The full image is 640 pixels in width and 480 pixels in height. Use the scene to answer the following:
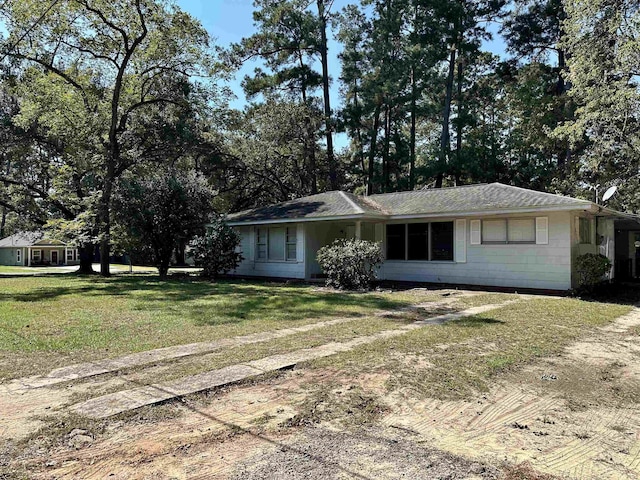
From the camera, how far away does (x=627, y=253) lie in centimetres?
1791

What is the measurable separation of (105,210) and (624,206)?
22.5 metres

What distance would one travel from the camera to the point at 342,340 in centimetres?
633

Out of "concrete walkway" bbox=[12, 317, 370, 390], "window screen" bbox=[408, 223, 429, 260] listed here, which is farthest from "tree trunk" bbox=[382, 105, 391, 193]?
"concrete walkway" bbox=[12, 317, 370, 390]

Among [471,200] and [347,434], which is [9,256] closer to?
→ [471,200]

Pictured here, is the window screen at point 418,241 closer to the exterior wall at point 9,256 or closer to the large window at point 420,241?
the large window at point 420,241

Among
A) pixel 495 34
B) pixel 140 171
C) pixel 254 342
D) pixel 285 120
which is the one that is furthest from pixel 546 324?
pixel 495 34

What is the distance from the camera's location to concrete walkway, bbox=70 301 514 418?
147 inches

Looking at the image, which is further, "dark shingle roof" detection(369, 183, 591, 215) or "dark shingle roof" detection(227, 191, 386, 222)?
"dark shingle roof" detection(227, 191, 386, 222)

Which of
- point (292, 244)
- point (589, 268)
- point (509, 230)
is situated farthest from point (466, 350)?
point (292, 244)

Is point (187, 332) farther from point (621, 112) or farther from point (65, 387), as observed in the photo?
Answer: point (621, 112)

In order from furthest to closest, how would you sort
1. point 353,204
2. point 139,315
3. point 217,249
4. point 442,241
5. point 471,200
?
1. point 217,249
2. point 353,204
3. point 442,241
4. point 471,200
5. point 139,315

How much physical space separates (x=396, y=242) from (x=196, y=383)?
39.1 ft

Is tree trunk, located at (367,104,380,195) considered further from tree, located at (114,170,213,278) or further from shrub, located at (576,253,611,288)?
shrub, located at (576,253,611,288)

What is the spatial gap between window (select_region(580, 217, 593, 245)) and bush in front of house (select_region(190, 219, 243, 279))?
448 inches
